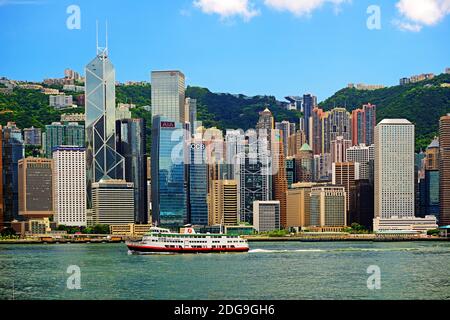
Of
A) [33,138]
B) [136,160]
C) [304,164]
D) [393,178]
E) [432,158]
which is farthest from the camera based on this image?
[136,160]

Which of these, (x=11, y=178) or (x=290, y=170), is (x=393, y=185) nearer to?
(x=290, y=170)

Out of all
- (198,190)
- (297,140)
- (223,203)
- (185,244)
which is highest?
(297,140)

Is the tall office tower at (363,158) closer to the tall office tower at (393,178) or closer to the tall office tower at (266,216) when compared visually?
the tall office tower at (393,178)

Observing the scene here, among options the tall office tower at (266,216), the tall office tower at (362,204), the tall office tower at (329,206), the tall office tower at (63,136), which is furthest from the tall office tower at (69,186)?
the tall office tower at (362,204)

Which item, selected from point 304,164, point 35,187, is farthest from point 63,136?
point 304,164
